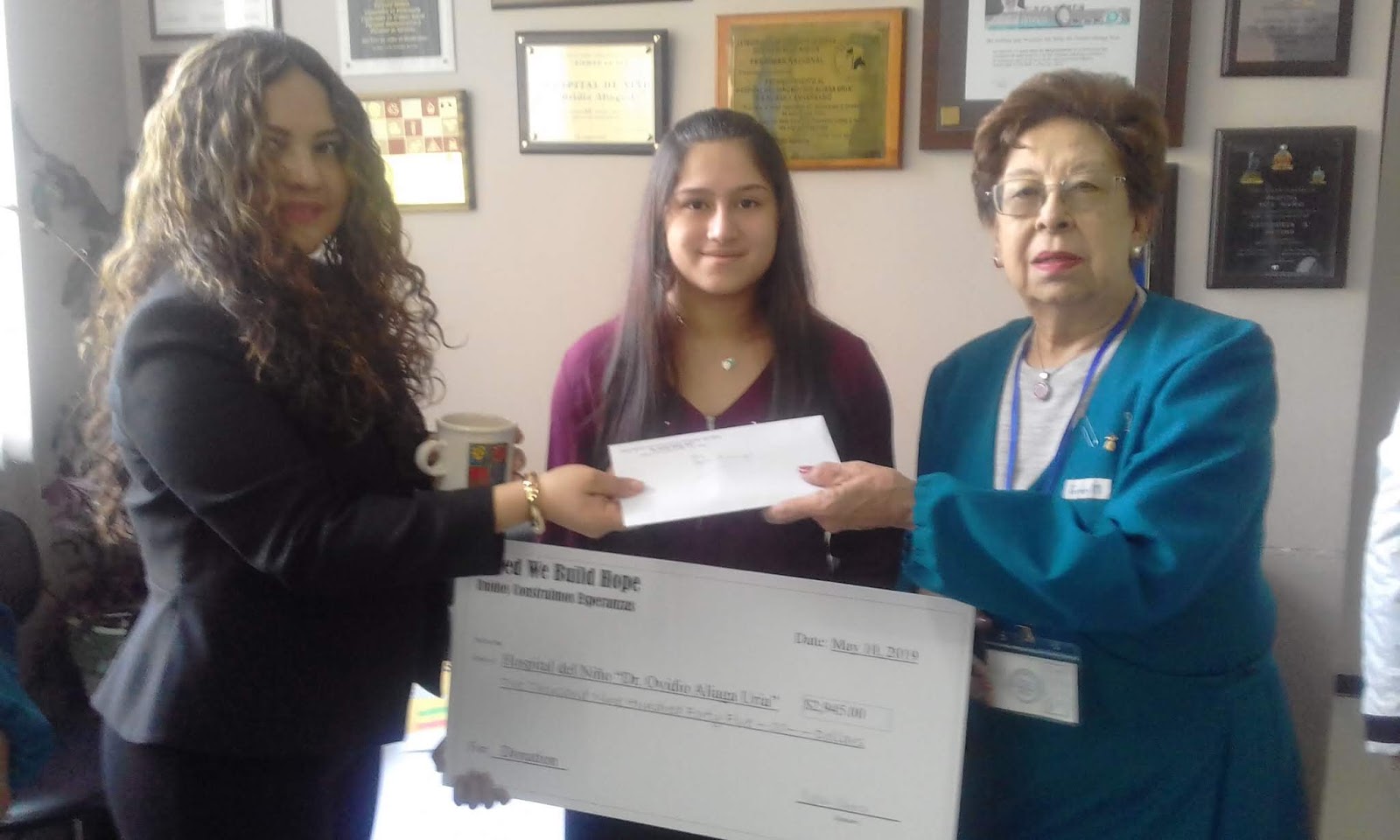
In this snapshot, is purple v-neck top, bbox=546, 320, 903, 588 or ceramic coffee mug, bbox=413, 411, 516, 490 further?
purple v-neck top, bbox=546, 320, 903, 588

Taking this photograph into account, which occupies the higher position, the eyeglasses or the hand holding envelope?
the eyeglasses

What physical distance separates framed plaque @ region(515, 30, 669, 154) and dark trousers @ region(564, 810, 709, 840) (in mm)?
1461

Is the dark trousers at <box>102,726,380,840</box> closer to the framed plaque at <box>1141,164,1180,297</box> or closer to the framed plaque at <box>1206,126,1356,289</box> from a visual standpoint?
the framed plaque at <box>1141,164,1180,297</box>

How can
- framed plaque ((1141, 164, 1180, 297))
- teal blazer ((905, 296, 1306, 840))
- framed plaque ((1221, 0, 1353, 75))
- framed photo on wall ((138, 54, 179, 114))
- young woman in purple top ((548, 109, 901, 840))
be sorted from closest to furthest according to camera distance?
1. teal blazer ((905, 296, 1306, 840))
2. young woman in purple top ((548, 109, 901, 840))
3. framed plaque ((1221, 0, 1353, 75))
4. framed plaque ((1141, 164, 1180, 297))
5. framed photo on wall ((138, 54, 179, 114))

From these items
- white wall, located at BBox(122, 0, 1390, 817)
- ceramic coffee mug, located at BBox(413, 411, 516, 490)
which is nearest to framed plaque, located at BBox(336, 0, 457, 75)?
white wall, located at BBox(122, 0, 1390, 817)

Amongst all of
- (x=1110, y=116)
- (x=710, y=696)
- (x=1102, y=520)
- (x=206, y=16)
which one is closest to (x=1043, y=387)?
(x=1102, y=520)

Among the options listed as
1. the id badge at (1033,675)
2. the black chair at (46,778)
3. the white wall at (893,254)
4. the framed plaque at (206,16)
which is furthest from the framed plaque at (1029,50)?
the black chair at (46,778)

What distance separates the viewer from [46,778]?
1.68m

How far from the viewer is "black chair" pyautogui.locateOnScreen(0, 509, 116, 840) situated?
5.16ft

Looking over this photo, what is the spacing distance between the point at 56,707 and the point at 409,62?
5.68 ft

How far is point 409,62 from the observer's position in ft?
7.16

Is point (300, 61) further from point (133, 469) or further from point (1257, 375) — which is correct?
point (1257, 375)

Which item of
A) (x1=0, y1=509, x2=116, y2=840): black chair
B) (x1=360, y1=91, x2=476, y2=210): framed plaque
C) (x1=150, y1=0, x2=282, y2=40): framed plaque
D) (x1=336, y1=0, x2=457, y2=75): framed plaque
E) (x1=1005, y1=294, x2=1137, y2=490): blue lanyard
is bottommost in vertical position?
(x1=0, y1=509, x2=116, y2=840): black chair

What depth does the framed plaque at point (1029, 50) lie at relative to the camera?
71.7 inches
